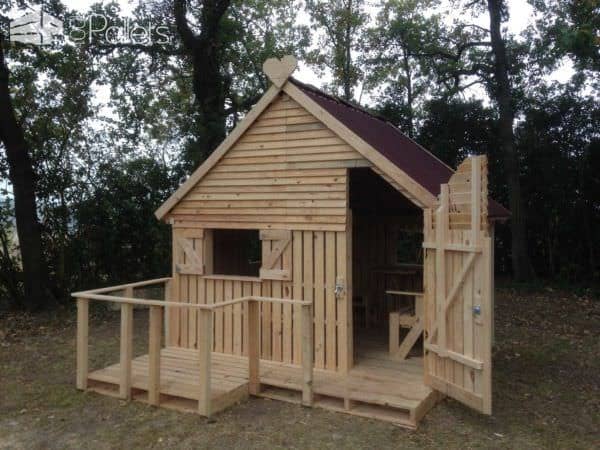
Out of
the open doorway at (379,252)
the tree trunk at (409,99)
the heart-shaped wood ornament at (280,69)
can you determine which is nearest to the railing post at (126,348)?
the heart-shaped wood ornament at (280,69)

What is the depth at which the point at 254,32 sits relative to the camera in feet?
71.5

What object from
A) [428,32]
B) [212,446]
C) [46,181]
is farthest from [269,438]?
[428,32]

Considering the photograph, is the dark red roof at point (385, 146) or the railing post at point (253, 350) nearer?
the railing post at point (253, 350)

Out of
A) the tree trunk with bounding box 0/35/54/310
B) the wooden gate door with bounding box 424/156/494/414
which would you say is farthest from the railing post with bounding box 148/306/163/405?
the tree trunk with bounding box 0/35/54/310

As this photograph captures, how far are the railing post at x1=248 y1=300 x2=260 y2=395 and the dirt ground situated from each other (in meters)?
0.21

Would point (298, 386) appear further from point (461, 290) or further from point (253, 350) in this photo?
point (461, 290)

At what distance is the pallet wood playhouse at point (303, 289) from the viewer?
5543mm

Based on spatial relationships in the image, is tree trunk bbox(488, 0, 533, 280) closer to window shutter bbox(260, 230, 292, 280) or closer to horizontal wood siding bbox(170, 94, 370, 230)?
horizontal wood siding bbox(170, 94, 370, 230)

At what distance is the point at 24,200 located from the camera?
1171 cm

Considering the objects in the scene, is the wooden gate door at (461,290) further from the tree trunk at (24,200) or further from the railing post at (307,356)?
the tree trunk at (24,200)

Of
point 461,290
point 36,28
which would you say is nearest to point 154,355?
point 461,290

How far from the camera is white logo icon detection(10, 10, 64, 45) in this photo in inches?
489

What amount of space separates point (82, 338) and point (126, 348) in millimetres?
732

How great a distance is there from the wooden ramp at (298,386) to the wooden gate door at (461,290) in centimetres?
49
